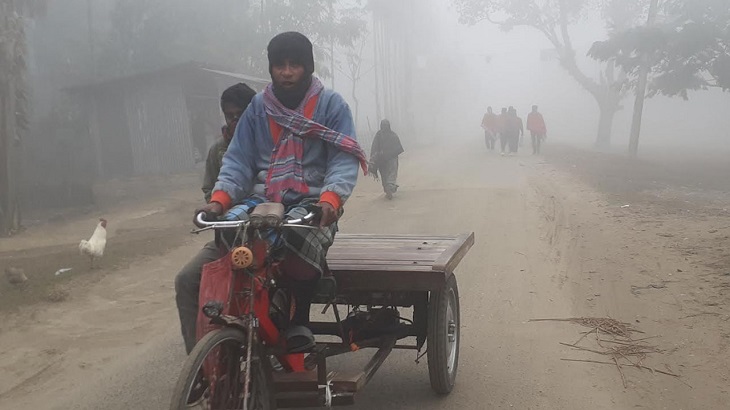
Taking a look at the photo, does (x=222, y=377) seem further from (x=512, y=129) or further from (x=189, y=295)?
(x=512, y=129)

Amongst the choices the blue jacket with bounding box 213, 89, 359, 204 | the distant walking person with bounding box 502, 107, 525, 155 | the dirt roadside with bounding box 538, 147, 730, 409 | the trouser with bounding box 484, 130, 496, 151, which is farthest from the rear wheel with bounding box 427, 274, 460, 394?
the trouser with bounding box 484, 130, 496, 151

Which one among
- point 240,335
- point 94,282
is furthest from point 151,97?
point 240,335

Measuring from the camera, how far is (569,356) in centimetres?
484

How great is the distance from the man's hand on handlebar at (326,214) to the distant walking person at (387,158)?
10718 millimetres

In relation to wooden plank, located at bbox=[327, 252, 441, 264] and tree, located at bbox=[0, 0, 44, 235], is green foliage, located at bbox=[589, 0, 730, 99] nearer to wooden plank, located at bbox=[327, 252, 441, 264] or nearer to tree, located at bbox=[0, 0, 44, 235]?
tree, located at bbox=[0, 0, 44, 235]

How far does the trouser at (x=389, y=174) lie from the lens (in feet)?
45.2

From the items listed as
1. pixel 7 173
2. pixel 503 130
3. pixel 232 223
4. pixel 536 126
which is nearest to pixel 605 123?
pixel 536 126

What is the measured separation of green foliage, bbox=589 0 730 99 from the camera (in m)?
17.8

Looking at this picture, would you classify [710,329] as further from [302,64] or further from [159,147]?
[159,147]

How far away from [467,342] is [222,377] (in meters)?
2.85

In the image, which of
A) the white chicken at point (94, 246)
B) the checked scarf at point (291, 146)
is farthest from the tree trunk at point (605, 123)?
the checked scarf at point (291, 146)

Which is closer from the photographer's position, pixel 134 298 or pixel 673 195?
pixel 134 298

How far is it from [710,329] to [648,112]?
5648 centimetres

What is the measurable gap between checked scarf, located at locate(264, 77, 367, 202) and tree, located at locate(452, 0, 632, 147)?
29.8 metres
